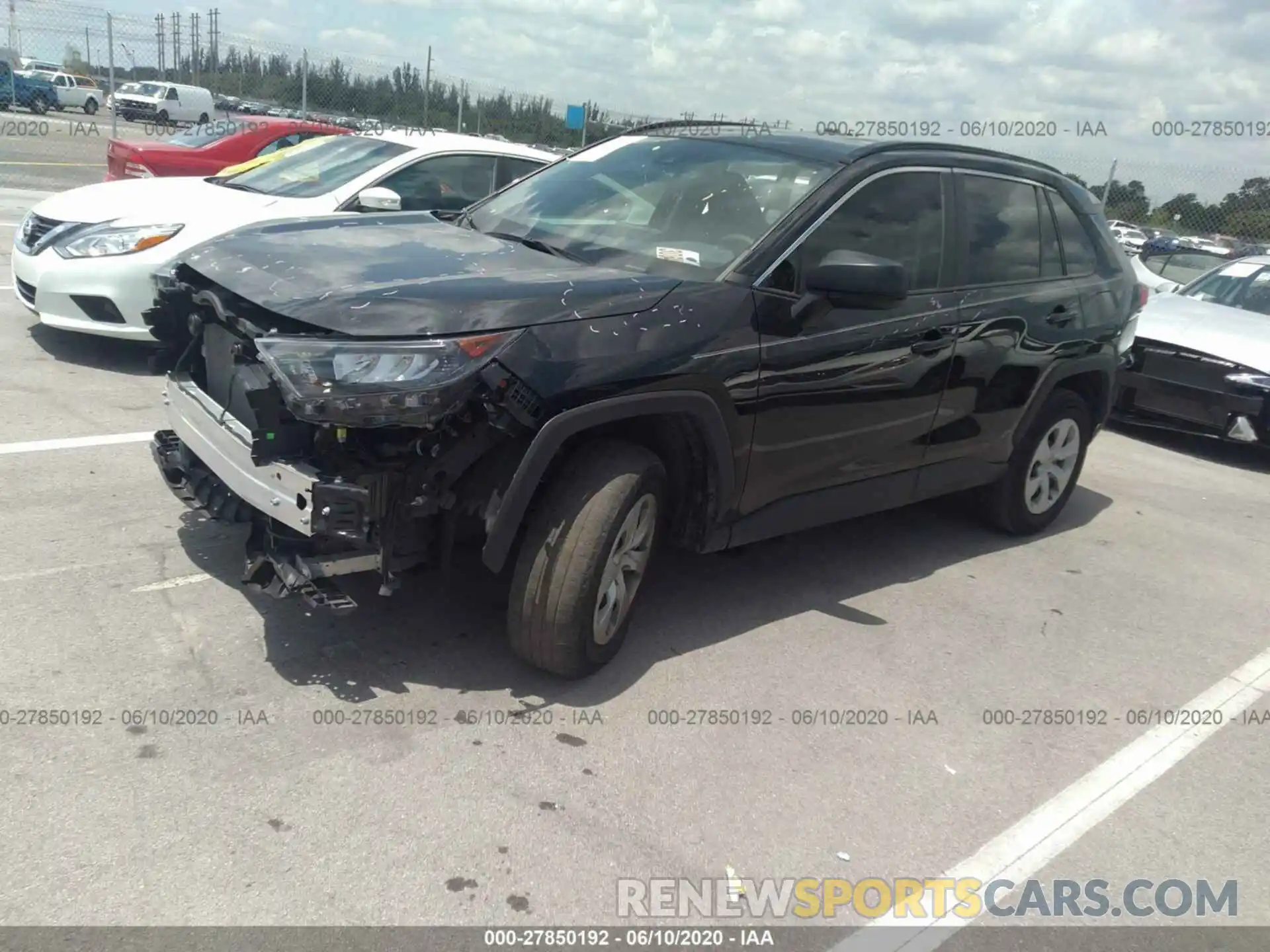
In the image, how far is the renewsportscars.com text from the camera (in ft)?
9.32

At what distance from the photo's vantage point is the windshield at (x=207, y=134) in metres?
11.6

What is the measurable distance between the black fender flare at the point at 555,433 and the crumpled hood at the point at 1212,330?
18.3 ft

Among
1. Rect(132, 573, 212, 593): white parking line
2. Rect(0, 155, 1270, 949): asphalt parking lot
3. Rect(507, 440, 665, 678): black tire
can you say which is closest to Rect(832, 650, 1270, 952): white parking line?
Rect(0, 155, 1270, 949): asphalt parking lot

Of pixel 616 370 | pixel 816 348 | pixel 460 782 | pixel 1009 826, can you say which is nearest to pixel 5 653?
pixel 460 782

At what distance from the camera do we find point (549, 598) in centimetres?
351

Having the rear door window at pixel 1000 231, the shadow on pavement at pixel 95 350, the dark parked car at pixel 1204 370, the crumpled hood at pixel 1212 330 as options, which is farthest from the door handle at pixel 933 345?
the shadow on pavement at pixel 95 350

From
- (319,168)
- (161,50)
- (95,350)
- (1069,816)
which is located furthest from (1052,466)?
(161,50)

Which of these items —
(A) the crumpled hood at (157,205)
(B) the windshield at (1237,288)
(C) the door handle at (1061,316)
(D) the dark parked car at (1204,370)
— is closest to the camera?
(C) the door handle at (1061,316)

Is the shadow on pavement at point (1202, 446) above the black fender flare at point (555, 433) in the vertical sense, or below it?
below

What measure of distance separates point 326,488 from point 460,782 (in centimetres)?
95

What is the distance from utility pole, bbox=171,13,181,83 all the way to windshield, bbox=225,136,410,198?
16.2 m

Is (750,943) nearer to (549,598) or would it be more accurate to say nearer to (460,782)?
(460,782)

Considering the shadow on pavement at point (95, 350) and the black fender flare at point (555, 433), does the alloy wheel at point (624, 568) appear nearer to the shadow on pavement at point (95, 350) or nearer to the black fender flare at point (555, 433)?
the black fender flare at point (555, 433)

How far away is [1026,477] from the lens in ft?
18.6
